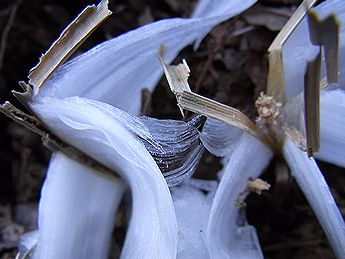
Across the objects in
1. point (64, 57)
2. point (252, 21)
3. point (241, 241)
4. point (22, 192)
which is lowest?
point (241, 241)

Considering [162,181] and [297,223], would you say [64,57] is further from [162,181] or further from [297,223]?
[297,223]

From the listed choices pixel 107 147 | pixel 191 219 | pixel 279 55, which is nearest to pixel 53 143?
pixel 107 147

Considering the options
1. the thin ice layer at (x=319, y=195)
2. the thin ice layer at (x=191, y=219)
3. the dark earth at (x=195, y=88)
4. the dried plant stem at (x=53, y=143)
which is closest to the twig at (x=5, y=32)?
the dark earth at (x=195, y=88)

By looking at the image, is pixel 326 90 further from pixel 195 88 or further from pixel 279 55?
pixel 195 88

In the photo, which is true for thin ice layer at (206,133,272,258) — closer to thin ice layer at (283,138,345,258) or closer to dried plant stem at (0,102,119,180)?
thin ice layer at (283,138,345,258)

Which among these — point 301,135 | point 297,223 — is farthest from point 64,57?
point 297,223

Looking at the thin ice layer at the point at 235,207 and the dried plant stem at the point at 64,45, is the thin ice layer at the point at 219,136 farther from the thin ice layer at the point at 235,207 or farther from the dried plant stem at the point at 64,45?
the dried plant stem at the point at 64,45
